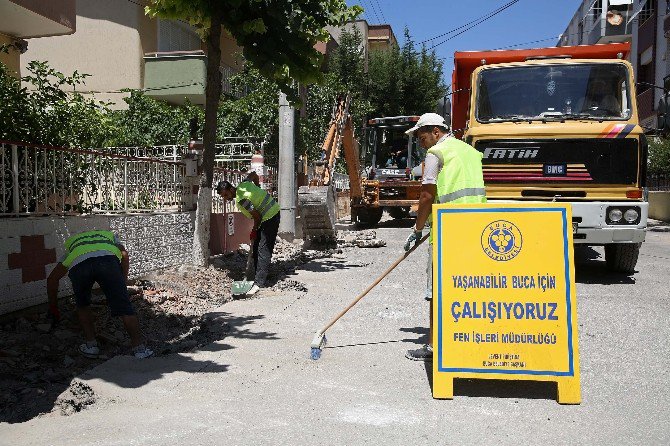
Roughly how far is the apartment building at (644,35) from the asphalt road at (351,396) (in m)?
20.7

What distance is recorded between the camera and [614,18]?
31.6m

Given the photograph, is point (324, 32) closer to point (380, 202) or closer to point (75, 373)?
point (75, 373)

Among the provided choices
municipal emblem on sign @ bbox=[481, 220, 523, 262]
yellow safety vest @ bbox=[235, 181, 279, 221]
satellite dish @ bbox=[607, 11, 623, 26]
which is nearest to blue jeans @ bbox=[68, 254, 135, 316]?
municipal emblem on sign @ bbox=[481, 220, 523, 262]

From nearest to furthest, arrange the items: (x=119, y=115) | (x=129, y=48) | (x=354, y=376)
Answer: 1. (x=354, y=376)
2. (x=119, y=115)
3. (x=129, y=48)

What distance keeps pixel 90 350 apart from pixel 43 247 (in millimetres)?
1490

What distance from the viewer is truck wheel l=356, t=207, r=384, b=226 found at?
58.4 ft

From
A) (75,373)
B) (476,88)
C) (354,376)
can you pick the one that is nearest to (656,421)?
(354,376)

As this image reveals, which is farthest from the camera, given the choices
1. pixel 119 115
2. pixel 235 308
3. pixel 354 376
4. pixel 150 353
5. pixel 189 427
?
pixel 119 115

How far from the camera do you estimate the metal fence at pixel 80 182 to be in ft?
19.3

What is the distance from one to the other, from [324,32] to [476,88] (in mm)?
2139

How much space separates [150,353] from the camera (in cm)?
507

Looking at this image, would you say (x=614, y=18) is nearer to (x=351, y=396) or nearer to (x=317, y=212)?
(x=317, y=212)

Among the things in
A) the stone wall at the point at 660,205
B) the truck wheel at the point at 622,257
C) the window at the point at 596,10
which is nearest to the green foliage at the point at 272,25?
the truck wheel at the point at 622,257

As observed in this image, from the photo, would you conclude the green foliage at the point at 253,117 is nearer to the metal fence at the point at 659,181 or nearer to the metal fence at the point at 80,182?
the metal fence at the point at 80,182
